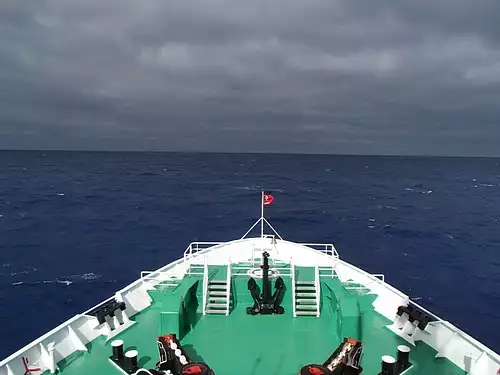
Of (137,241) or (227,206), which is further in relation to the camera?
(227,206)

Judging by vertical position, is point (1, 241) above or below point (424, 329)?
below

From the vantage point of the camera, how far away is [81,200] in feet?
280

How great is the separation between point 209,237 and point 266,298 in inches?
1507

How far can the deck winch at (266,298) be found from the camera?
17.7 meters

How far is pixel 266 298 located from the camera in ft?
59.0

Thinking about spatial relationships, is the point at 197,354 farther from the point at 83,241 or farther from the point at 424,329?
the point at 83,241

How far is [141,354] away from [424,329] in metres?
12.0

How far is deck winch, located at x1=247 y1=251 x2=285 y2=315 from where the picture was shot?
17.7 metres

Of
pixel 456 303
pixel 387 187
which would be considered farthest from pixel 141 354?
pixel 387 187

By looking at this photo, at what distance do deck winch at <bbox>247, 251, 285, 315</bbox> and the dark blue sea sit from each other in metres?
19.1

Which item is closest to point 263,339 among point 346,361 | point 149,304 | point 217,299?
point 217,299

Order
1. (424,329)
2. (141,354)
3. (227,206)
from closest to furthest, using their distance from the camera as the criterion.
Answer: (141,354)
(424,329)
(227,206)

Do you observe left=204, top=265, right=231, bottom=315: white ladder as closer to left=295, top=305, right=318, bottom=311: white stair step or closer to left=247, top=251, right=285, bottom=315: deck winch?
left=247, top=251, right=285, bottom=315: deck winch

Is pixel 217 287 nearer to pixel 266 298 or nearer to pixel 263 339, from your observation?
pixel 266 298
